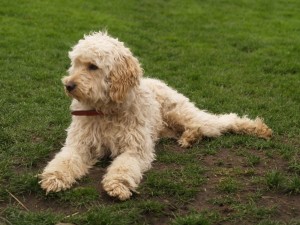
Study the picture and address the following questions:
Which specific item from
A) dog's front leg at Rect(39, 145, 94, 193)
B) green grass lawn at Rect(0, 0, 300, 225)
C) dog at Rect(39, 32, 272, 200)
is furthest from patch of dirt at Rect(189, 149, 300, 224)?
dog's front leg at Rect(39, 145, 94, 193)

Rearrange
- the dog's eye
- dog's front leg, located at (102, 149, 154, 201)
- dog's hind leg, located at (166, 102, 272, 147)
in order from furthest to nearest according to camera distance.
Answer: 1. dog's hind leg, located at (166, 102, 272, 147)
2. the dog's eye
3. dog's front leg, located at (102, 149, 154, 201)

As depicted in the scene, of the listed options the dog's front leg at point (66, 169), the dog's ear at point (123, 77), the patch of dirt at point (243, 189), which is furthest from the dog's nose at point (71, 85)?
the patch of dirt at point (243, 189)

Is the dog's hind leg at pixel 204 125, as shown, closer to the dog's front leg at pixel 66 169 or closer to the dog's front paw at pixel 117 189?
the dog's front leg at pixel 66 169

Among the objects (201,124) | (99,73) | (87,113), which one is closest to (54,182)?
(87,113)

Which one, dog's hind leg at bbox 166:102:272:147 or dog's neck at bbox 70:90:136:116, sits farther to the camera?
dog's hind leg at bbox 166:102:272:147

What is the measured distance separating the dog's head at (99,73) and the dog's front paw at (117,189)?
0.96 meters

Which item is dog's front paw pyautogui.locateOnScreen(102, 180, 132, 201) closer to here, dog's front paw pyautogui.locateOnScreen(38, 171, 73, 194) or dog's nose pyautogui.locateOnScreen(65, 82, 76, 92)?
dog's front paw pyautogui.locateOnScreen(38, 171, 73, 194)

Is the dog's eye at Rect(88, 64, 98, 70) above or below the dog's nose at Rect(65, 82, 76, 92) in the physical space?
above

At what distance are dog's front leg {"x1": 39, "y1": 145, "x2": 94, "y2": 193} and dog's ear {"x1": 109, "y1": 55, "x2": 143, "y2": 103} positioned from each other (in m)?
0.75

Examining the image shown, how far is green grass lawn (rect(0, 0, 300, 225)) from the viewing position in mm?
5191

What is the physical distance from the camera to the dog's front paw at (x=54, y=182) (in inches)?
211

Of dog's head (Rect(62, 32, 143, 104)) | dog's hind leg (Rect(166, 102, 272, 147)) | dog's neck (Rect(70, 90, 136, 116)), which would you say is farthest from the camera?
dog's hind leg (Rect(166, 102, 272, 147))

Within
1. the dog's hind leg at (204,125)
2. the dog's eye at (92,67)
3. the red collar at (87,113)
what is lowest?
the dog's hind leg at (204,125)

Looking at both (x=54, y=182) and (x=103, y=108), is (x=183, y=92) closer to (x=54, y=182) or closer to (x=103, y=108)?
(x=103, y=108)
